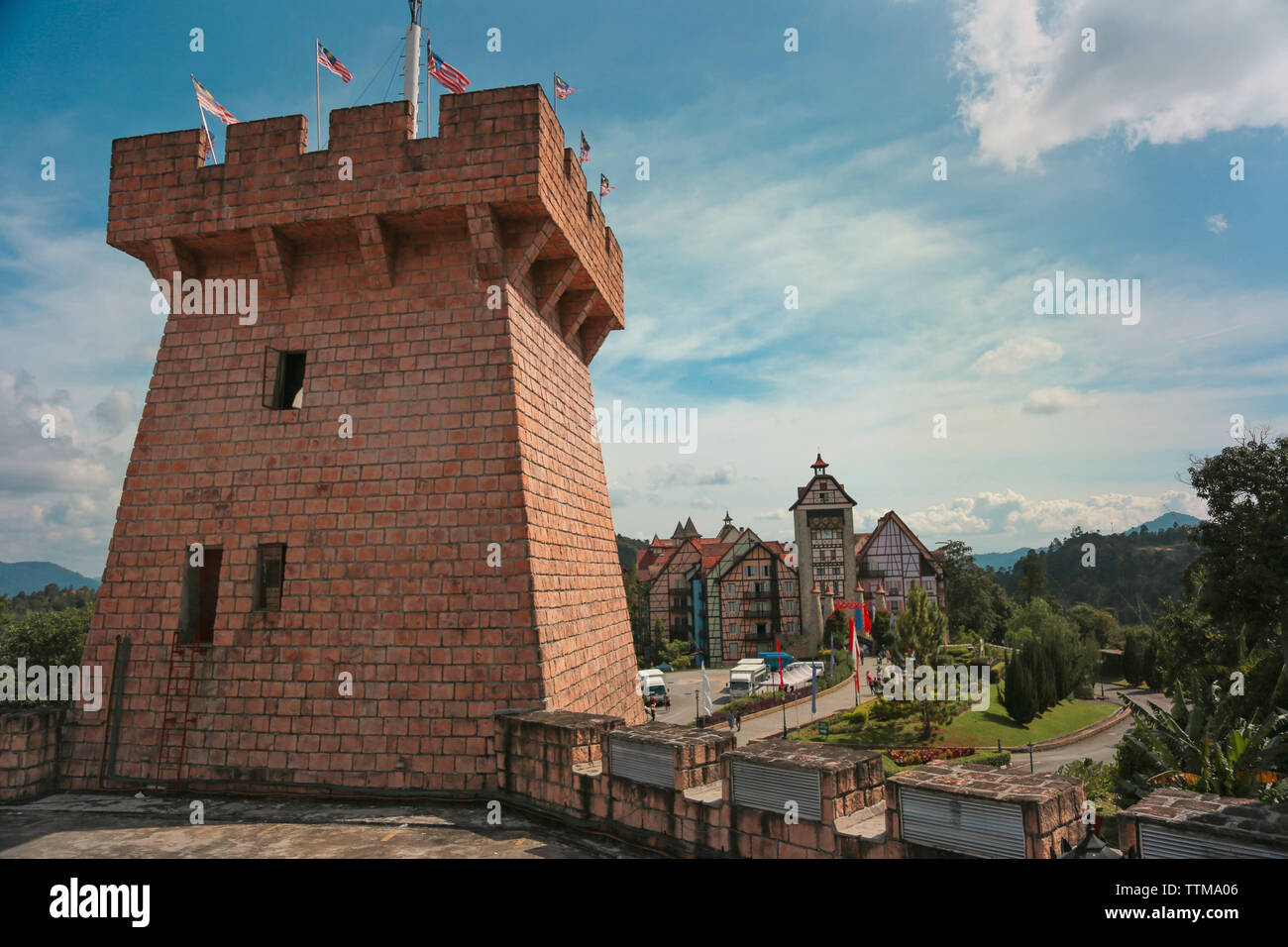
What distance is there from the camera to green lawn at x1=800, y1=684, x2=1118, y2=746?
34.6 m

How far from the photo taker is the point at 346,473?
1105 centimetres

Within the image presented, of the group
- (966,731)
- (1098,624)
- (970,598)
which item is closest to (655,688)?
(966,731)

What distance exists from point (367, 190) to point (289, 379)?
11.0 feet

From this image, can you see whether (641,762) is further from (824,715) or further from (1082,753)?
(824,715)

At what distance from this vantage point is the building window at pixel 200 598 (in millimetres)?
11312

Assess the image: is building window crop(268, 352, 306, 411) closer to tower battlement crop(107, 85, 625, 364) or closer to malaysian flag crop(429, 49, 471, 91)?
tower battlement crop(107, 85, 625, 364)

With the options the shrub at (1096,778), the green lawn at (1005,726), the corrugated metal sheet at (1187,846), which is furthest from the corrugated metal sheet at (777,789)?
the green lawn at (1005,726)

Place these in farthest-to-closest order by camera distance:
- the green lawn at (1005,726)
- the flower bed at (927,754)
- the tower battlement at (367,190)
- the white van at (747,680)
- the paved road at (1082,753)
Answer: the white van at (747,680), the green lawn at (1005,726), the paved road at (1082,753), the flower bed at (927,754), the tower battlement at (367,190)

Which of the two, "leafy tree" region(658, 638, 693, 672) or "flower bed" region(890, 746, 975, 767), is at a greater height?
"flower bed" region(890, 746, 975, 767)

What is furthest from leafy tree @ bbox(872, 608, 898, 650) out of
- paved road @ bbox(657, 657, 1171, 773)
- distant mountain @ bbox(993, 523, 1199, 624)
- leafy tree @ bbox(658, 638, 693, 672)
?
distant mountain @ bbox(993, 523, 1199, 624)

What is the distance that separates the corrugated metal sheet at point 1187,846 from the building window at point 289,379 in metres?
11.9

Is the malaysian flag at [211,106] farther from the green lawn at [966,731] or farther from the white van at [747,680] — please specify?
the white van at [747,680]

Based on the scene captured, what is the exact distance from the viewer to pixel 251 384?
1179cm

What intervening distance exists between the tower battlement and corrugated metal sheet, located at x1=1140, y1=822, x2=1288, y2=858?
398 inches
